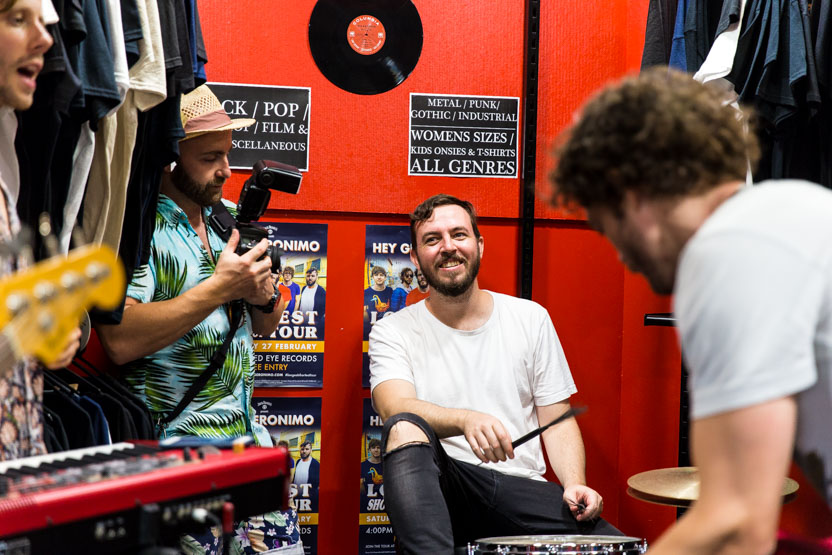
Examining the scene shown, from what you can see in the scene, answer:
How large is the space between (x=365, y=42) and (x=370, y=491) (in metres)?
1.74

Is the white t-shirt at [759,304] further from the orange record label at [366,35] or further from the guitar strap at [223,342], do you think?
the orange record label at [366,35]

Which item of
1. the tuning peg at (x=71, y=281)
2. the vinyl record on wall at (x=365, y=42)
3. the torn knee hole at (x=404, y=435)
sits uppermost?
the vinyl record on wall at (x=365, y=42)

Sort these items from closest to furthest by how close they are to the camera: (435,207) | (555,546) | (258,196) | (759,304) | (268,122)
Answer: (759,304) → (555,546) → (258,196) → (435,207) → (268,122)

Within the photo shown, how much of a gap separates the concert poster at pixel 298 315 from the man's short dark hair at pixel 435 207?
37 cm

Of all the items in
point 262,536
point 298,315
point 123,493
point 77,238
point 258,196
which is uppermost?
point 258,196

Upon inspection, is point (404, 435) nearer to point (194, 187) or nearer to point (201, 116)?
point (194, 187)

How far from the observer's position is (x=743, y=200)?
118 cm

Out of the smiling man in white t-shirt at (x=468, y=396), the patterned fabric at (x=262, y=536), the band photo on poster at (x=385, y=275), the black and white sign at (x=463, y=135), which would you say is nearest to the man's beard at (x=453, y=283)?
the smiling man in white t-shirt at (x=468, y=396)

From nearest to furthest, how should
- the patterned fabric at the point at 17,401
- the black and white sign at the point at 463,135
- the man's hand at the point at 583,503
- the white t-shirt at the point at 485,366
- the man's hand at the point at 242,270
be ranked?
1. the patterned fabric at the point at 17,401
2. the man's hand at the point at 242,270
3. the man's hand at the point at 583,503
4. the white t-shirt at the point at 485,366
5. the black and white sign at the point at 463,135

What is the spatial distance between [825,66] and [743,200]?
70.6 inches

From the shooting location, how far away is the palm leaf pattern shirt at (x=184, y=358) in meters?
2.68

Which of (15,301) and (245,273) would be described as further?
(245,273)

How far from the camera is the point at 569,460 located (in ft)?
9.73

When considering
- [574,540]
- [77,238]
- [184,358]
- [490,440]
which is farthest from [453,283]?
[77,238]
